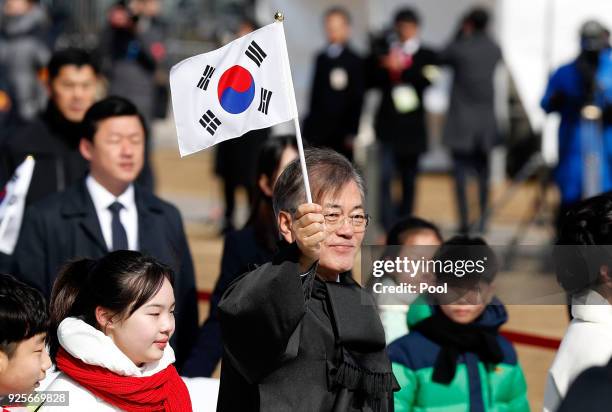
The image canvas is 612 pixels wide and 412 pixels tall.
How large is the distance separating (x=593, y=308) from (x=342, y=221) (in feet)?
2.51

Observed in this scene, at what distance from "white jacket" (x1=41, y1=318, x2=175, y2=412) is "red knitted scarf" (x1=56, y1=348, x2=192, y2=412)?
2 centimetres

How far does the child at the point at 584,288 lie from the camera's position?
148 inches

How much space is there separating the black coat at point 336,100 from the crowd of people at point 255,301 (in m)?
4.94

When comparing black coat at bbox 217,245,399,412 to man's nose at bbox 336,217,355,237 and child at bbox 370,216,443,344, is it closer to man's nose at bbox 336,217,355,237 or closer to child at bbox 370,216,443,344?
man's nose at bbox 336,217,355,237

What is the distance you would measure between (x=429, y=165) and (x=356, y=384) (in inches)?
540

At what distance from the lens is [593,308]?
12.6ft

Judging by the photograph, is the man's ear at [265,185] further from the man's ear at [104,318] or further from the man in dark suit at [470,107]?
the man in dark suit at [470,107]

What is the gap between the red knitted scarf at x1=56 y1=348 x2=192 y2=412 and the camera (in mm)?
3943

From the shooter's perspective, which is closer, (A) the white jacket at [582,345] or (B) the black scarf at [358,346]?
(B) the black scarf at [358,346]

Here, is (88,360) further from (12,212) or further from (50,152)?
(50,152)

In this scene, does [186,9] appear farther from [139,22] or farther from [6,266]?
[6,266]

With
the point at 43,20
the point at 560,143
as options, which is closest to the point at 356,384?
the point at 560,143

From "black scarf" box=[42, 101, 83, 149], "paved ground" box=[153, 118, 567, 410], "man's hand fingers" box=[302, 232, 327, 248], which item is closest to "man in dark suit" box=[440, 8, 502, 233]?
"paved ground" box=[153, 118, 567, 410]

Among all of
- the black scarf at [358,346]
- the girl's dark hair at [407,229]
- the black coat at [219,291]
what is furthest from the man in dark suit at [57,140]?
the black scarf at [358,346]
